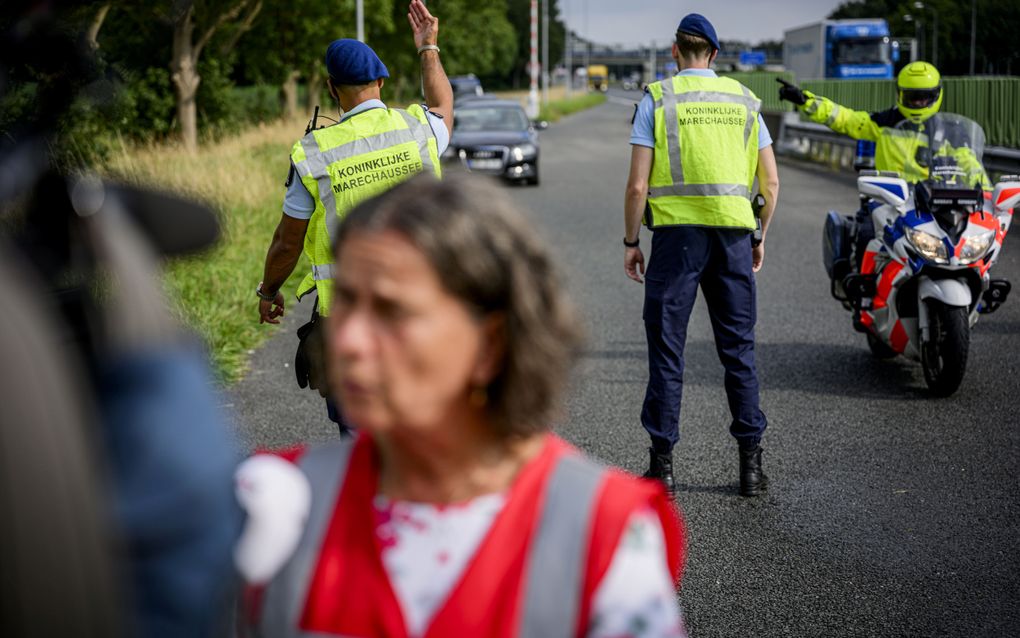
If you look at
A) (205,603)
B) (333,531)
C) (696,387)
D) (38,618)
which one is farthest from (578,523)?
(696,387)

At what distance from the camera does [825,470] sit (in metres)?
6.20

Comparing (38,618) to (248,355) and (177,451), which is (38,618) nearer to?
(177,451)

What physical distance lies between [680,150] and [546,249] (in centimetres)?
403

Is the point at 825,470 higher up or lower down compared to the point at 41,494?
lower down

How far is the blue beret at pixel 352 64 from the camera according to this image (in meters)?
4.57

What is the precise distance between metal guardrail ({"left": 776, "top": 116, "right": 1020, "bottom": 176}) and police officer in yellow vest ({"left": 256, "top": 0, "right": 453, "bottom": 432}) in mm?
13951

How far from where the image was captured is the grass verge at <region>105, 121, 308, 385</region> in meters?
9.04

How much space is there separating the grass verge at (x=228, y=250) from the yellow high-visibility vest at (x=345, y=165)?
325 mm

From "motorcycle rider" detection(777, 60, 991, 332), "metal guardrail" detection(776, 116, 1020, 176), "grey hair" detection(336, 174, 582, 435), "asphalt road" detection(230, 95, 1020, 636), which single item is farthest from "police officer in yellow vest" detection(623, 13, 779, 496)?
"metal guardrail" detection(776, 116, 1020, 176)

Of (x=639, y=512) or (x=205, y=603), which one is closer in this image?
(x=205, y=603)

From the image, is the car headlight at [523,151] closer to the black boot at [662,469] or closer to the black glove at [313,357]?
the black boot at [662,469]

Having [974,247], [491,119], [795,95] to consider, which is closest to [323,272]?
[795,95]

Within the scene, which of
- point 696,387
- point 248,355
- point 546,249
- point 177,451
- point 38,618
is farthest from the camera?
point 248,355

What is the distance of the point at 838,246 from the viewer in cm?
867
